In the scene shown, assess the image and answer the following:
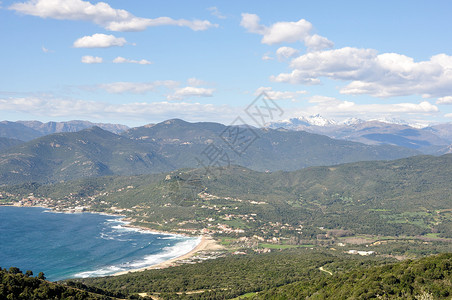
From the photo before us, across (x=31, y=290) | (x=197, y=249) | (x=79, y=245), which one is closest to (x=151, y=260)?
(x=197, y=249)

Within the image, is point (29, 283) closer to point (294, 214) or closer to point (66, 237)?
point (66, 237)

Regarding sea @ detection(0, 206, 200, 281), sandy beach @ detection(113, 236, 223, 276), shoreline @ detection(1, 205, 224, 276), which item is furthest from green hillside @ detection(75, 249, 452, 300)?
sea @ detection(0, 206, 200, 281)

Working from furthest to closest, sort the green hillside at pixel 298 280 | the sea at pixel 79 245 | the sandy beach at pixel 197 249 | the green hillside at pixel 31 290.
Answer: the sea at pixel 79 245
the sandy beach at pixel 197 249
the green hillside at pixel 298 280
the green hillside at pixel 31 290

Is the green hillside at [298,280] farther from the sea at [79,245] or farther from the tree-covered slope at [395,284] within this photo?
the sea at [79,245]

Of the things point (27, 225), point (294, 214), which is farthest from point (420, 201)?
point (27, 225)

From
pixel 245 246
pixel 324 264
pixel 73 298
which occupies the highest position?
pixel 73 298

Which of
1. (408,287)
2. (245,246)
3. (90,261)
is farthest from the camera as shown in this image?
(245,246)

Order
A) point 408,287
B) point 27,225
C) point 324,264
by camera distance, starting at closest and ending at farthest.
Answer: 1. point 408,287
2. point 324,264
3. point 27,225

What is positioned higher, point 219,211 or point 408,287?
point 408,287

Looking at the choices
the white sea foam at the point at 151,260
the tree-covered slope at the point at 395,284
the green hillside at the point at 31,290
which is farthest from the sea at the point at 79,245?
the tree-covered slope at the point at 395,284
